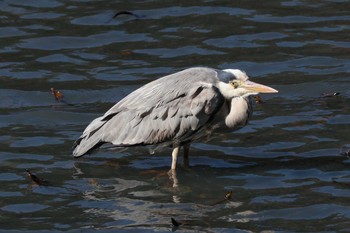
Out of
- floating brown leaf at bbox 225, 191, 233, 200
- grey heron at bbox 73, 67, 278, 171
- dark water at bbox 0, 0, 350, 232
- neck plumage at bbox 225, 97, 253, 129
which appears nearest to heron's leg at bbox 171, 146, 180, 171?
grey heron at bbox 73, 67, 278, 171

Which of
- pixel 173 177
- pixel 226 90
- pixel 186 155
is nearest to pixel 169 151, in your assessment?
pixel 186 155

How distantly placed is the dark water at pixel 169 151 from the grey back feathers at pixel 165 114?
34 centimetres

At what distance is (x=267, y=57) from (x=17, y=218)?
16.8 ft

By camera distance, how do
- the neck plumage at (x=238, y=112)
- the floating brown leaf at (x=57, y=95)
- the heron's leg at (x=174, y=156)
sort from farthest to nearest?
the floating brown leaf at (x=57, y=95) → the heron's leg at (x=174, y=156) → the neck plumage at (x=238, y=112)

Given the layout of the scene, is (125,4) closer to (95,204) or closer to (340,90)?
(340,90)

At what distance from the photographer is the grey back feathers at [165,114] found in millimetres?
10297

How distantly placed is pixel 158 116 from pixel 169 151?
1.06 meters

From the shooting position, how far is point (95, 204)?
31.5ft

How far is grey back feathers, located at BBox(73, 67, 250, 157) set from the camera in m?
10.3

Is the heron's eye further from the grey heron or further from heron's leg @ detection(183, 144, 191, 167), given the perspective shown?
heron's leg @ detection(183, 144, 191, 167)

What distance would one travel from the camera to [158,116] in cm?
1043

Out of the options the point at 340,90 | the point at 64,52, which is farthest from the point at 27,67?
the point at 340,90

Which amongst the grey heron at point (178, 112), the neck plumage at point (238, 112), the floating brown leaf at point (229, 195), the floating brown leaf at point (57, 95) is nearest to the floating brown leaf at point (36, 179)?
the grey heron at point (178, 112)

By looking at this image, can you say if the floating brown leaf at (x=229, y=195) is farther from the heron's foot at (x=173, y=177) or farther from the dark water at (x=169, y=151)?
the heron's foot at (x=173, y=177)
